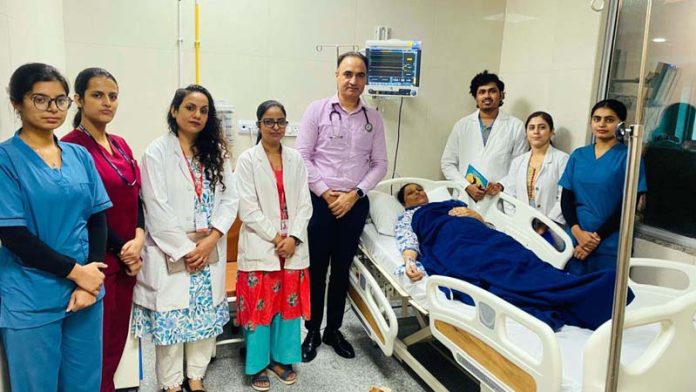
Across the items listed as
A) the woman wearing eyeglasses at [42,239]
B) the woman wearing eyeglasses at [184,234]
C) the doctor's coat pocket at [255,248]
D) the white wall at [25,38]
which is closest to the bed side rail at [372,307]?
the doctor's coat pocket at [255,248]

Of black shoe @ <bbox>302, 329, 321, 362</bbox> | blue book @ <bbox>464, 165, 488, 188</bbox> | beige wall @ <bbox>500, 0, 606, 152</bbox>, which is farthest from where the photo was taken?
blue book @ <bbox>464, 165, 488, 188</bbox>

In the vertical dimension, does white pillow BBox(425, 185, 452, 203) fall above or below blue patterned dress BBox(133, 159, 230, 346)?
above

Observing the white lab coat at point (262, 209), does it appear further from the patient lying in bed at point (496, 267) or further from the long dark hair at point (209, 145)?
the patient lying in bed at point (496, 267)

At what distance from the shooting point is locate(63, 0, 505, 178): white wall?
278cm

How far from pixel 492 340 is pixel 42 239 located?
4.80 feet

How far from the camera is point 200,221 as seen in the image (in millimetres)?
1998

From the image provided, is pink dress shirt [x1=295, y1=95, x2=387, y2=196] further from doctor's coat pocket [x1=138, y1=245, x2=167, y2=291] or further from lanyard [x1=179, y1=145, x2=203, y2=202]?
doctor's coat pocket [x1=138, y1=245, x2=167, y2=291]

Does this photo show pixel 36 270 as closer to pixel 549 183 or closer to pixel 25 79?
pixel 25 79

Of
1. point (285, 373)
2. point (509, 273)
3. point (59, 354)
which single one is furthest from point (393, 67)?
point (59, 354)

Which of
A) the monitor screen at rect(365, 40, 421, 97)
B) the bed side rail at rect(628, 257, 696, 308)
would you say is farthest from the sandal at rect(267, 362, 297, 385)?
the monitor screen at rect(365, 40, 421, 97)

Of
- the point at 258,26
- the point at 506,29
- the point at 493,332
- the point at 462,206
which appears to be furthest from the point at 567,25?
the point at 493,332

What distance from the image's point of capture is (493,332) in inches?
64.4

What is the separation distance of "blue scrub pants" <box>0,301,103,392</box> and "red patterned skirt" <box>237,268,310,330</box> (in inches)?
27.9

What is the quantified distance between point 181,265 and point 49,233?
0.62 meters
